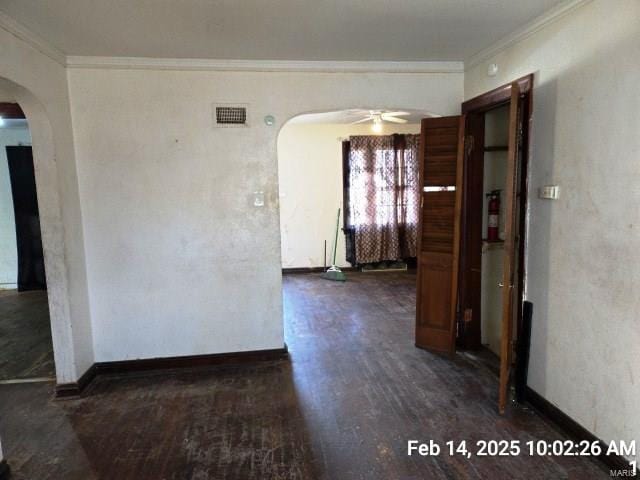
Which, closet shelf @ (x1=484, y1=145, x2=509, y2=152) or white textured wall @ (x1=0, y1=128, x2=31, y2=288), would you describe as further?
white textured wall @ (x1=0, y1=128, x2=31, y2=288)

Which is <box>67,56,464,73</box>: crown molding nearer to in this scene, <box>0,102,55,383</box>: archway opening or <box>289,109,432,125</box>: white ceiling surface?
<box>289,109,432,125</box>: white ceiling surface

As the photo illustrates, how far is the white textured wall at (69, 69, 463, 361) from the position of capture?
10.5ft

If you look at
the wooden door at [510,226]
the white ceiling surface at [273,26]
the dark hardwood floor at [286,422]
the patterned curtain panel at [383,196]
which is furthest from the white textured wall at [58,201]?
the patterned curtain panel at [383,196]

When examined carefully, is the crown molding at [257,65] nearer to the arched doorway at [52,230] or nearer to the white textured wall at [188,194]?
the white textured wall at [188,194]

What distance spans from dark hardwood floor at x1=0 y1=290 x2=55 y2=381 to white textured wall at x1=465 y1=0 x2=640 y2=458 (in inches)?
145

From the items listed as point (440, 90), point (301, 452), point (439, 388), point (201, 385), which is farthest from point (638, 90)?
point (201, 385)

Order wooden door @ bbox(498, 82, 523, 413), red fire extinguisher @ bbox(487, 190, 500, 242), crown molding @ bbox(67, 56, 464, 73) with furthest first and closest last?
1. red fire extinguisher @ bbox(487, 190, 500, 242)
2. crown molding @ bbox(67, 56, 464, 73)
3. wooden door @ bbox(498, 82, 523, 413)

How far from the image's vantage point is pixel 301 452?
2.33m

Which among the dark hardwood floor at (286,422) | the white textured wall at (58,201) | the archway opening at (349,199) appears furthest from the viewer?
the archway opening at (349,199)

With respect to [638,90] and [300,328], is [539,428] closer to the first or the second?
[638,90]

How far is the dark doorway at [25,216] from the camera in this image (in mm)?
6133

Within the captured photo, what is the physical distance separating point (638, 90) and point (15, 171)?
720cm

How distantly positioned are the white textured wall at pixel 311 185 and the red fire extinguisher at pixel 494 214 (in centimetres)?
372

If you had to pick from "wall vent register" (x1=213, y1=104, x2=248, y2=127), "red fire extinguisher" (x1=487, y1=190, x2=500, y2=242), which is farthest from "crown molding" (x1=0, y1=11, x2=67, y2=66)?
"red fire extinguisher" (x1=487, y1=190, x2=500, y2=242)
